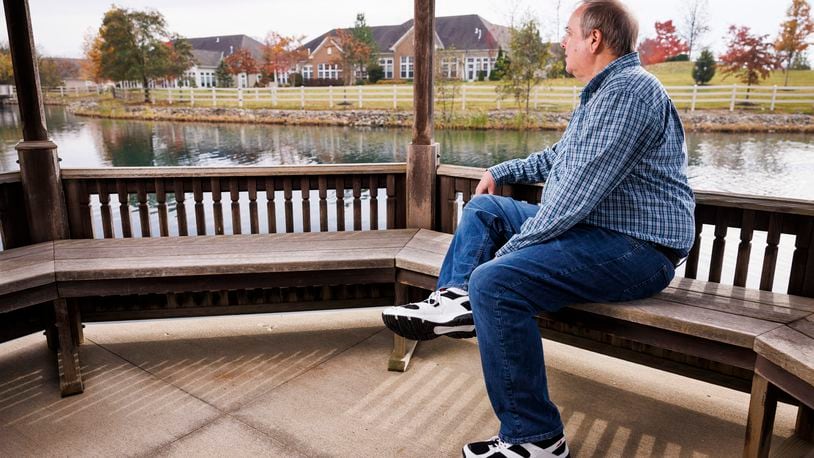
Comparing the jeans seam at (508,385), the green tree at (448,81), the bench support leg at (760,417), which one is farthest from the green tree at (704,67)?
the jeans seam at (508,385)

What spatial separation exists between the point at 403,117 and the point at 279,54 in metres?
1.66

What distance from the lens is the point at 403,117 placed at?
4.68m

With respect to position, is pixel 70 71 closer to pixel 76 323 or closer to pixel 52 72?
pixel 52 72

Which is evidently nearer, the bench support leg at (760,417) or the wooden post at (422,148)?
the bench support leg at (760,417)

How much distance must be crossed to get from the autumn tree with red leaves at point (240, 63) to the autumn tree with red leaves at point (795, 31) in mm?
4387

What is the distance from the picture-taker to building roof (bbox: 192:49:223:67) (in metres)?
5.80

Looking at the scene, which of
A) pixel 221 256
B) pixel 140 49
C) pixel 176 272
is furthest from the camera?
pixel 140 49

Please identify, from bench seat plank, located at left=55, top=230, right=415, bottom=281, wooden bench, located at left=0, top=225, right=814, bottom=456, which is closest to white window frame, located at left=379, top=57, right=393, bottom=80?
wooden bench, located at left=0, top=225, right=814, bottom=456

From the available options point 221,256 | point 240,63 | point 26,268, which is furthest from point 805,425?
point 240,63

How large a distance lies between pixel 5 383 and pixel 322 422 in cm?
135

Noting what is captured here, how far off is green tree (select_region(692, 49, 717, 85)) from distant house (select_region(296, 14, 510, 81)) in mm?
1341

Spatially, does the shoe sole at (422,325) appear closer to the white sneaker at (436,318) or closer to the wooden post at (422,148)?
the white sneaker at (436,318)

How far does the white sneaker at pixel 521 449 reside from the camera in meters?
1.50

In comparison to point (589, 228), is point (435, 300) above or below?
below
